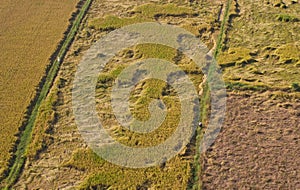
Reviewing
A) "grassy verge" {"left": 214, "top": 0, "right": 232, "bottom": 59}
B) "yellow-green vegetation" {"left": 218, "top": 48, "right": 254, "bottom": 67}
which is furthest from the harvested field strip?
"yellow-green vegetation" {"left": 218, "top": 48, "right": 254, "bottom": 67}

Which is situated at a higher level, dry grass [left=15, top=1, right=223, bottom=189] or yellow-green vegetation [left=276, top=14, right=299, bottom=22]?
yellow-green vegetation [left=276, top=14, right=299, bottom=22]

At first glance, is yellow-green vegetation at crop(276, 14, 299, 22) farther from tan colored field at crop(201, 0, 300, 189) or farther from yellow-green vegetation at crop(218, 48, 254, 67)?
yellow-green vegetation at crop(218, 48, 254, 67)

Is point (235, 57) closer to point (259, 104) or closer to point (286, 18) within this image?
point (259, 104)

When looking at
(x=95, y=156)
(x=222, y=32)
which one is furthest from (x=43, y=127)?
(x=222, y=32)

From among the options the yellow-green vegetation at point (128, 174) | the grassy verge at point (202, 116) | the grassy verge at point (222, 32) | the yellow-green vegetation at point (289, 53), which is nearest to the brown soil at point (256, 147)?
the grassy verge at point (202, 116)

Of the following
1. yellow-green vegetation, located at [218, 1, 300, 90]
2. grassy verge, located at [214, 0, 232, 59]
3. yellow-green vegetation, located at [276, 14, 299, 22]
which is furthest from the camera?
→ yellow-green vegetation, located at [276, 14, 299, 22]

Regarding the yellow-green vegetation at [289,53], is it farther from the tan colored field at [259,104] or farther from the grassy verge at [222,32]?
the grassy verge at [222,32]
